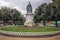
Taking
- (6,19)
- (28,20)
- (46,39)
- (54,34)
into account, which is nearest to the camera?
(46,39)

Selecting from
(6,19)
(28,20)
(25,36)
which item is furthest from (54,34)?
(6,19)

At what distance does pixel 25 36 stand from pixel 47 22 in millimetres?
30569

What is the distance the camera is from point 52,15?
40531 millimetres

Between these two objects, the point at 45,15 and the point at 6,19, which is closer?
the point at 45,15

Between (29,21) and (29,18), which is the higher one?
(29,18)

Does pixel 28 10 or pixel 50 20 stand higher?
pixel 28 10

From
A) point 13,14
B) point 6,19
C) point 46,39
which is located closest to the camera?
point 46,39

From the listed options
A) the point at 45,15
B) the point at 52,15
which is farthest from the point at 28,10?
the point at 45,15

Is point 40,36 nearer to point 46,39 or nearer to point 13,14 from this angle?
point 46,39

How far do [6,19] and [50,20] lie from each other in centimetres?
1913

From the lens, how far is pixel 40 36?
1767cm

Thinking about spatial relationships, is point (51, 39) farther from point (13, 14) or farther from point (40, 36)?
point (13, 14)

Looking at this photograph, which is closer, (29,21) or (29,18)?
(29,21)

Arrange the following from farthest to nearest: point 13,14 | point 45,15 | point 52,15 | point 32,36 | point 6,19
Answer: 1. point 13,14
2. point 6,19
3. point 45,15
4. point 52,15
5. point 32,36
